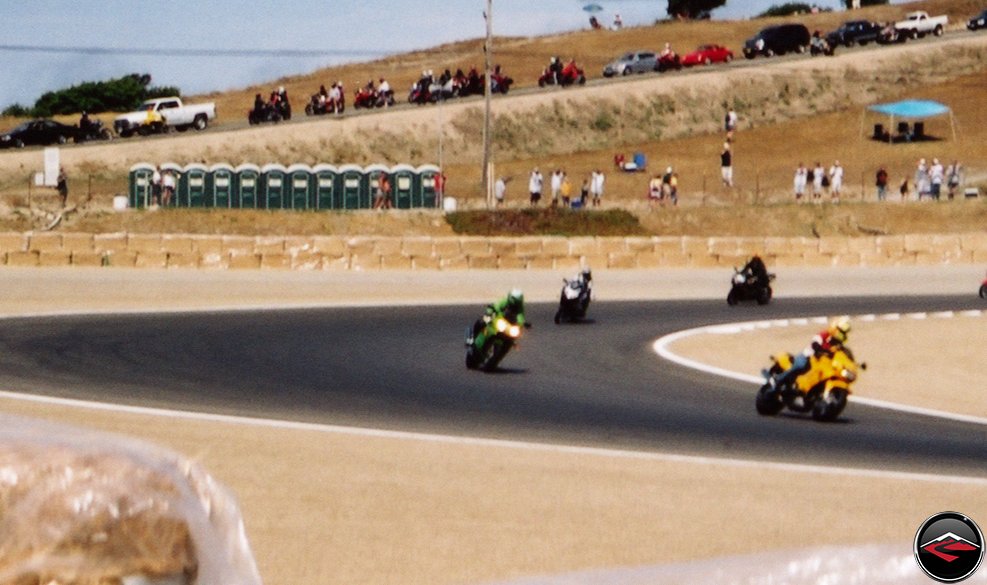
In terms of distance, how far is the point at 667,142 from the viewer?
72.9 meters

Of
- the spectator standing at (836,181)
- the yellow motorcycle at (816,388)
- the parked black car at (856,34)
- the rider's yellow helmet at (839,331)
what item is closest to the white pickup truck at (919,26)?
the parked black car at (856,34)

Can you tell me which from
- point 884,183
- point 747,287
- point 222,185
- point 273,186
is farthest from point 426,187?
point 747,287

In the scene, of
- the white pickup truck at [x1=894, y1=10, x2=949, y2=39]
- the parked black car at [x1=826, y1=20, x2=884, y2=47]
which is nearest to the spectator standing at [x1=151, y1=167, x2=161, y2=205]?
the parked black car at [x1=826, y1=20, x2=884, y2=47]

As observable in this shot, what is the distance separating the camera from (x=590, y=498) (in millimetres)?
9664

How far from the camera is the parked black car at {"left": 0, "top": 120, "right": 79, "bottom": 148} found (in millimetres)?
61719

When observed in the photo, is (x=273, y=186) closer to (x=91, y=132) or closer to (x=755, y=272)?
(x=755, y=272)

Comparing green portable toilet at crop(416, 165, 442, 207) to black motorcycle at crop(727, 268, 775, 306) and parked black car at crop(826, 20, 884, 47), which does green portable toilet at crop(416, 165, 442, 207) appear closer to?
black motorcycle at crop(727, 268, 775, 306)

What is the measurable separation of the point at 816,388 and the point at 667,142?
194 ft

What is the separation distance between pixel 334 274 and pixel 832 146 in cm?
4447

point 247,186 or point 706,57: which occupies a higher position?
point 706,57

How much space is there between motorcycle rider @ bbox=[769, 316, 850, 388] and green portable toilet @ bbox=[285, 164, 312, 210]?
31293 millimetres

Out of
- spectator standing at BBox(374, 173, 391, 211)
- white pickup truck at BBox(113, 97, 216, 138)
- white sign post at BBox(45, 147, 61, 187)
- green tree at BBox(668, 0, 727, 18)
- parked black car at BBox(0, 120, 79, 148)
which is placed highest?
green tree at BBox(668, 0, 727, 18)

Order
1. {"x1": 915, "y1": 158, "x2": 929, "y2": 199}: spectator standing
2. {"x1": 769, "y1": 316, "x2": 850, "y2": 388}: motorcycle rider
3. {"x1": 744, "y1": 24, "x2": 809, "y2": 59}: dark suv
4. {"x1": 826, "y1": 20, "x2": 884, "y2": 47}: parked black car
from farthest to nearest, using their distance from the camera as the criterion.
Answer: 1. {"x1": 826, "y1": 20, "x2": 884, "y2": 47}: parked black car
2. {"x1": 744, "y1": 24, "x2": 809, "y2": 59}: dark suv
3. {"x1": 915, "y1": 158, "x2": 929, "y2": 199}: spectator standing
4. {"x1": 769, "y1": 316, "x2": 850, "y2": 388}: motorcycle rider

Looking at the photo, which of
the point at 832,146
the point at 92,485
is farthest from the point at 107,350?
the point at 832,146
